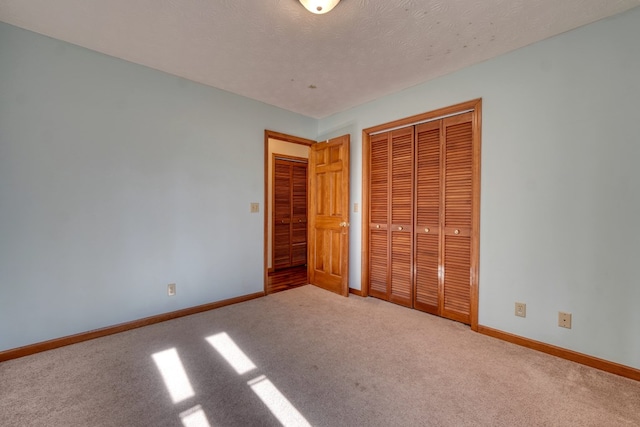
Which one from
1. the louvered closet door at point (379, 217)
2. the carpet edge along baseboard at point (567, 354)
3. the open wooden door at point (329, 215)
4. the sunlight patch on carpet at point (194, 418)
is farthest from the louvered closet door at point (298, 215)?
the sunlight patch on carpet at point (194, 418)

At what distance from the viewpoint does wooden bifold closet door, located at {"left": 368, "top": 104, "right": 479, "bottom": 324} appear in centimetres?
→ 261

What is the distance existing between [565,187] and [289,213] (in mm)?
3936

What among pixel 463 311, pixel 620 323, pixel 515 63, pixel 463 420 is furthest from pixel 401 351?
pixel 515 63

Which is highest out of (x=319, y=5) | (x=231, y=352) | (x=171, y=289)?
(x=319, y=5)

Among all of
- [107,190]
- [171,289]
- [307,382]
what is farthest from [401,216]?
[107,190]

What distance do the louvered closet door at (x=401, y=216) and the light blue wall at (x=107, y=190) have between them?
1.83 meters

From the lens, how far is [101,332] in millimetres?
2350

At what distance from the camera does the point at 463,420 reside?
143 cm

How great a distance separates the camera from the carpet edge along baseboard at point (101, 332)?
2024mm

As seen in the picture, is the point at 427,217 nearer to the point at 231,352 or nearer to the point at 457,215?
the point at 457,215

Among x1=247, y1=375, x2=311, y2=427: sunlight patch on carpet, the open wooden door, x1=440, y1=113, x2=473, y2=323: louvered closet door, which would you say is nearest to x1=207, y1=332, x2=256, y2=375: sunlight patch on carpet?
x1=247, y1=375, x2=311, y2=427: sunlight patch on carpet

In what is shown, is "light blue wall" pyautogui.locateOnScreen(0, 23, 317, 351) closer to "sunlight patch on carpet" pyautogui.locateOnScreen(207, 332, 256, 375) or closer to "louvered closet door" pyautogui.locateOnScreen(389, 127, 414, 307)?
"sunlight patch on carpet" pyautogui.locateOnScreen(207, 332, 256, 375)

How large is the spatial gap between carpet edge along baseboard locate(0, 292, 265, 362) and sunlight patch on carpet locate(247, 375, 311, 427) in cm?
145

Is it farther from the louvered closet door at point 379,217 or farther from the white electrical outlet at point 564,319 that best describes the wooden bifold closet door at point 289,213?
the white electrical outlet at point 564,319
